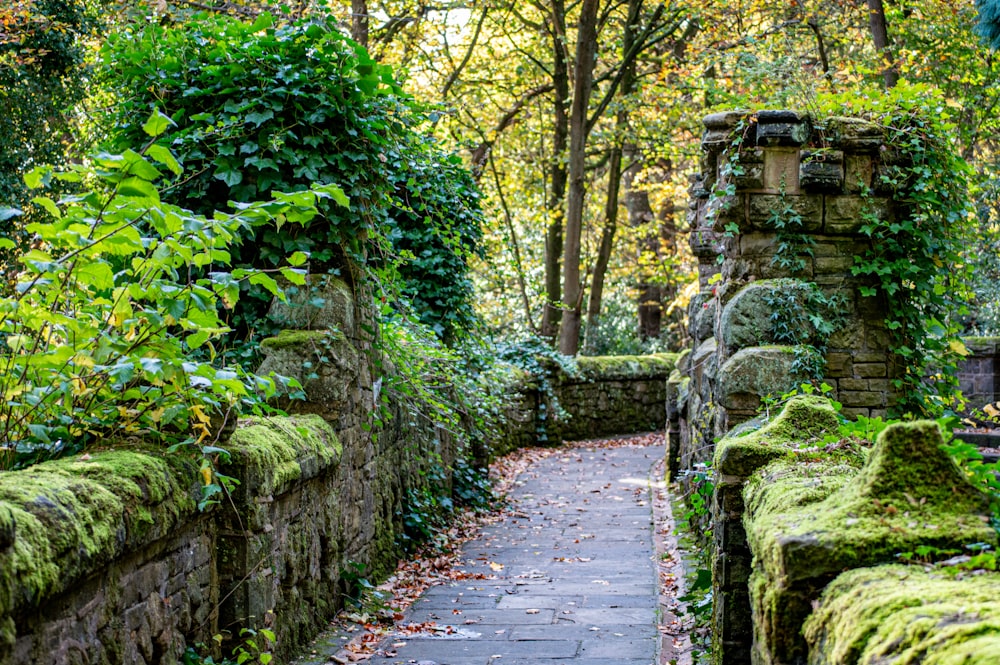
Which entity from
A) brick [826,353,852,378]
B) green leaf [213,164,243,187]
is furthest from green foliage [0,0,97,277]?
brick [826,353,852,378]

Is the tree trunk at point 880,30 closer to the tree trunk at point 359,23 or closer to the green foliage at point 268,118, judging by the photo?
the tree trunk at point 359,23

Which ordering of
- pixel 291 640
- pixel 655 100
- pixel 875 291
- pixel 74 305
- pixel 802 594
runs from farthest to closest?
pixel 655 100 → pixel 875 291 → pixel 291 640 → pixel 74 305 → pixel 802 594

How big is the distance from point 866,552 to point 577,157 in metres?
16.1

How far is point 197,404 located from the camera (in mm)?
4398

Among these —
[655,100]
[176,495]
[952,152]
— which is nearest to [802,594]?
[176,495]

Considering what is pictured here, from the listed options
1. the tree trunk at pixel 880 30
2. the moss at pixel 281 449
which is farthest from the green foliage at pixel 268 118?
the tree trunk at pixel 880 30

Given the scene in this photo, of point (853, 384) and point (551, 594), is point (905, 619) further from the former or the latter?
point (551, 594)

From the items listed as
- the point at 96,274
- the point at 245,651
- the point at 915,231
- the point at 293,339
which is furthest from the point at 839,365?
the point at 96,274

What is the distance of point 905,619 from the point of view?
2197 mm

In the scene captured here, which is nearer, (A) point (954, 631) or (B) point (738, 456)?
(A) point (954, 631)

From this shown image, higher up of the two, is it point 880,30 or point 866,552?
point 880,30

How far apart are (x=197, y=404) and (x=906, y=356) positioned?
17.7 feet

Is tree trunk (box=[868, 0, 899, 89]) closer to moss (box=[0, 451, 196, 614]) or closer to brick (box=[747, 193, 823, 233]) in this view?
brick (box=[747, 193, 823, 233])

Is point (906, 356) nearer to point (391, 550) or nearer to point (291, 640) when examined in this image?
point (391, 550)
